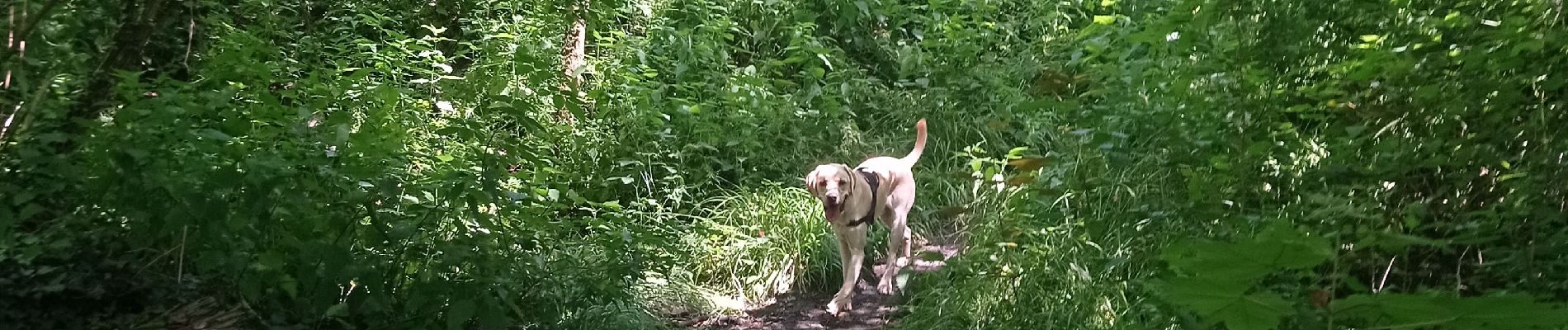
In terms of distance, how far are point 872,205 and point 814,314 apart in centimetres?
63

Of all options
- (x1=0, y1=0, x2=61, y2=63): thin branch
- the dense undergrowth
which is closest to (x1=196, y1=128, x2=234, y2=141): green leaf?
the dense undergrowth

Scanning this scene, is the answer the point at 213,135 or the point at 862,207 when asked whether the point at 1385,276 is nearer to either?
the point at 862,207

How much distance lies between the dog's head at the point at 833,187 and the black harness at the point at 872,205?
0.10 m

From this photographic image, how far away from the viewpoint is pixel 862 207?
492 cm

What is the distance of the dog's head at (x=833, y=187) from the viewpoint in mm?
4746

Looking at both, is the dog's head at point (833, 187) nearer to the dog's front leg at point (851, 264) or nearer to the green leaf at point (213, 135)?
the dog's front leg at point (851, 264)

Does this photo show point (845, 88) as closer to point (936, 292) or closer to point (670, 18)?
point (670, 18)

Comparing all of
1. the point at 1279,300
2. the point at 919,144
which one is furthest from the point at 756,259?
the point at 1279,300

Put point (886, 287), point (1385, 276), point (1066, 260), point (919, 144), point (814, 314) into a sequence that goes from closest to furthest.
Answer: point (1385, 276)
point (1066, 260)
point (814, 314)
point (886, 287)
point (919, 144)

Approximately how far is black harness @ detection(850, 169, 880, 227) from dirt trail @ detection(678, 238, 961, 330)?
12.2 inches

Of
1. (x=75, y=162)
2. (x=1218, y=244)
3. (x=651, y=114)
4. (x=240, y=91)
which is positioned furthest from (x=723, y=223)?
(x=1218, y=244)

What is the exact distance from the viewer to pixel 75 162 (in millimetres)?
3061

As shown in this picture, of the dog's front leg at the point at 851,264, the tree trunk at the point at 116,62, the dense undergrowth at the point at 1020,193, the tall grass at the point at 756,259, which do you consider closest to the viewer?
the dense undergrowth at the point at 1020,193

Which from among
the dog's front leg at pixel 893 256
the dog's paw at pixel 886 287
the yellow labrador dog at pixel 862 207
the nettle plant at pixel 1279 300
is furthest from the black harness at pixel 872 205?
the nettle plant at pixel 1279 300
